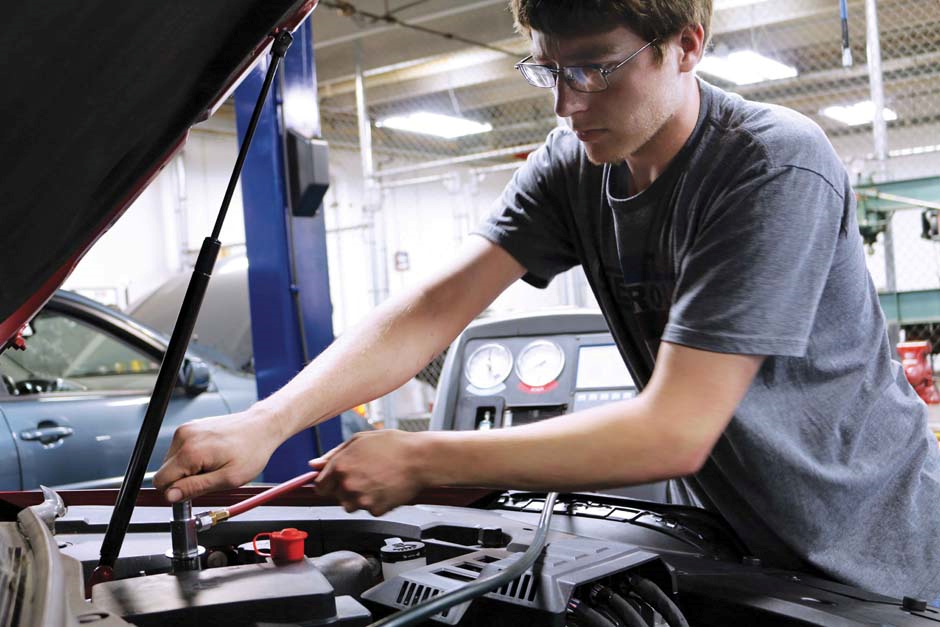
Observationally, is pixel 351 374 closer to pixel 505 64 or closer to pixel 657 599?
pixel 657 599

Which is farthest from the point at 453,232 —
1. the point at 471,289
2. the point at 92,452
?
the point at 471,289

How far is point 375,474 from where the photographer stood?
1089 mm

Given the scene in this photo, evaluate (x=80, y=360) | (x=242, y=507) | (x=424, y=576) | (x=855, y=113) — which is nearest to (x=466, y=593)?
(x=424, y=576)

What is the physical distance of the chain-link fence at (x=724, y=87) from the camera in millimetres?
8703

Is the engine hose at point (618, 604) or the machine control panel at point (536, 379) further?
the machine control panel at point (536, 379)

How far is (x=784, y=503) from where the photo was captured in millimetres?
1271

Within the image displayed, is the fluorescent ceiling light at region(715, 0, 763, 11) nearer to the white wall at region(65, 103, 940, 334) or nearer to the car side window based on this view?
the white wall at region(65, 103, 940, 334)

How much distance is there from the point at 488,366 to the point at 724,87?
29.3ft

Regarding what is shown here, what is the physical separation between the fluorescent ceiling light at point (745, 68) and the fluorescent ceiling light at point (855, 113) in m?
2.48

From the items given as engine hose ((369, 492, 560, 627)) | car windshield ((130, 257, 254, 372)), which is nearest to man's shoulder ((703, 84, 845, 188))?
engine hose ((369, 492, 560, 627))

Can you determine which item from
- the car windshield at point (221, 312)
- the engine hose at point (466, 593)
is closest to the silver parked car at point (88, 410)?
the car windshield at point (221, 312)

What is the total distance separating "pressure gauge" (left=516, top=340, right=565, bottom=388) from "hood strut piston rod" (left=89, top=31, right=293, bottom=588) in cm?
124

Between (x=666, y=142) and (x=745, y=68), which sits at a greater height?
(x=745, y=68)

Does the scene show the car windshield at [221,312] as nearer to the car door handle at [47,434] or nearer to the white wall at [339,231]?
the car door handle at [47,434]
